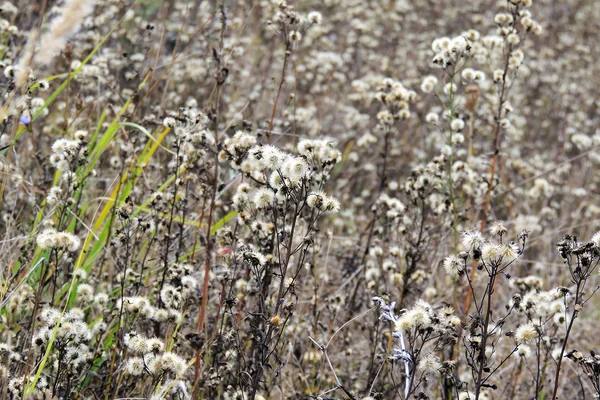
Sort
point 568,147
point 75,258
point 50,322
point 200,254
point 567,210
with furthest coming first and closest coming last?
point 568,147, point 567,210, point 200,254, point 75,258, point 50,322

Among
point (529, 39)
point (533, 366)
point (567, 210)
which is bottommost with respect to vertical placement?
point (533, 366)

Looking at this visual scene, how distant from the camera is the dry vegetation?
249cm

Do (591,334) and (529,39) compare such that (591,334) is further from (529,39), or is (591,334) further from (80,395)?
(529,39)

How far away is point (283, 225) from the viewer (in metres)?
2.54

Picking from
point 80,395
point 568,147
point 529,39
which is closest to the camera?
point 80,395

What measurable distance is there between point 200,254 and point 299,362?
0.99 m

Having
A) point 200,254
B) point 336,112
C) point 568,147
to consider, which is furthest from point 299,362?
point 568,147

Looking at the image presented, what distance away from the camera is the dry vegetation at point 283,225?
249 cm

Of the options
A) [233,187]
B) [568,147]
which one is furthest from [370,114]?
[233,187]

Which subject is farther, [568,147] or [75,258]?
[568,147]

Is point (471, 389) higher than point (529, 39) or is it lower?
lower

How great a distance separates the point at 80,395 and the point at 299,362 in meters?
1.27

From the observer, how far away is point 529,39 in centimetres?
1074

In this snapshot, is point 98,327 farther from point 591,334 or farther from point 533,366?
point 591,334
